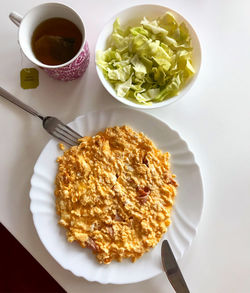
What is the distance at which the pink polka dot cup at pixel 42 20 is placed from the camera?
893 mm

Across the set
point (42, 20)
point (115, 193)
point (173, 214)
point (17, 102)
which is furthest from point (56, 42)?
point (173, 214)

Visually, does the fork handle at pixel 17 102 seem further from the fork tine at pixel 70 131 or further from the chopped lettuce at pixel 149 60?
the chopped lettuce at pixel 149 60

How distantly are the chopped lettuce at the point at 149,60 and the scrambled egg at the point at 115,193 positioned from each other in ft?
0.44

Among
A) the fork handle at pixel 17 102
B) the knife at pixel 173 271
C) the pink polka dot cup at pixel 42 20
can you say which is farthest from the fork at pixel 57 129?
the knife at pixel 173 271

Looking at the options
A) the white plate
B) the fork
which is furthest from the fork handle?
the white plate

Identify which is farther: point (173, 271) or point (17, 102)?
point (17, 102)

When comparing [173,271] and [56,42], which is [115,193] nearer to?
[173,271]

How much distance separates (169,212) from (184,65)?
0.44m

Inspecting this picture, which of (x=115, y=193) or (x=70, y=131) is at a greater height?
(x=70, y=131)

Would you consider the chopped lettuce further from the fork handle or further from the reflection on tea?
the fork handle

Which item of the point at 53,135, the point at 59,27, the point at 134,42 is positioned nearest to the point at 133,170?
the point at 53,135

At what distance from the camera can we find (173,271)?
0.89m

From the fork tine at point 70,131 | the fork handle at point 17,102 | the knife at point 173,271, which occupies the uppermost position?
the fork handle at point 17,102

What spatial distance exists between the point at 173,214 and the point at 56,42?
0.63m
